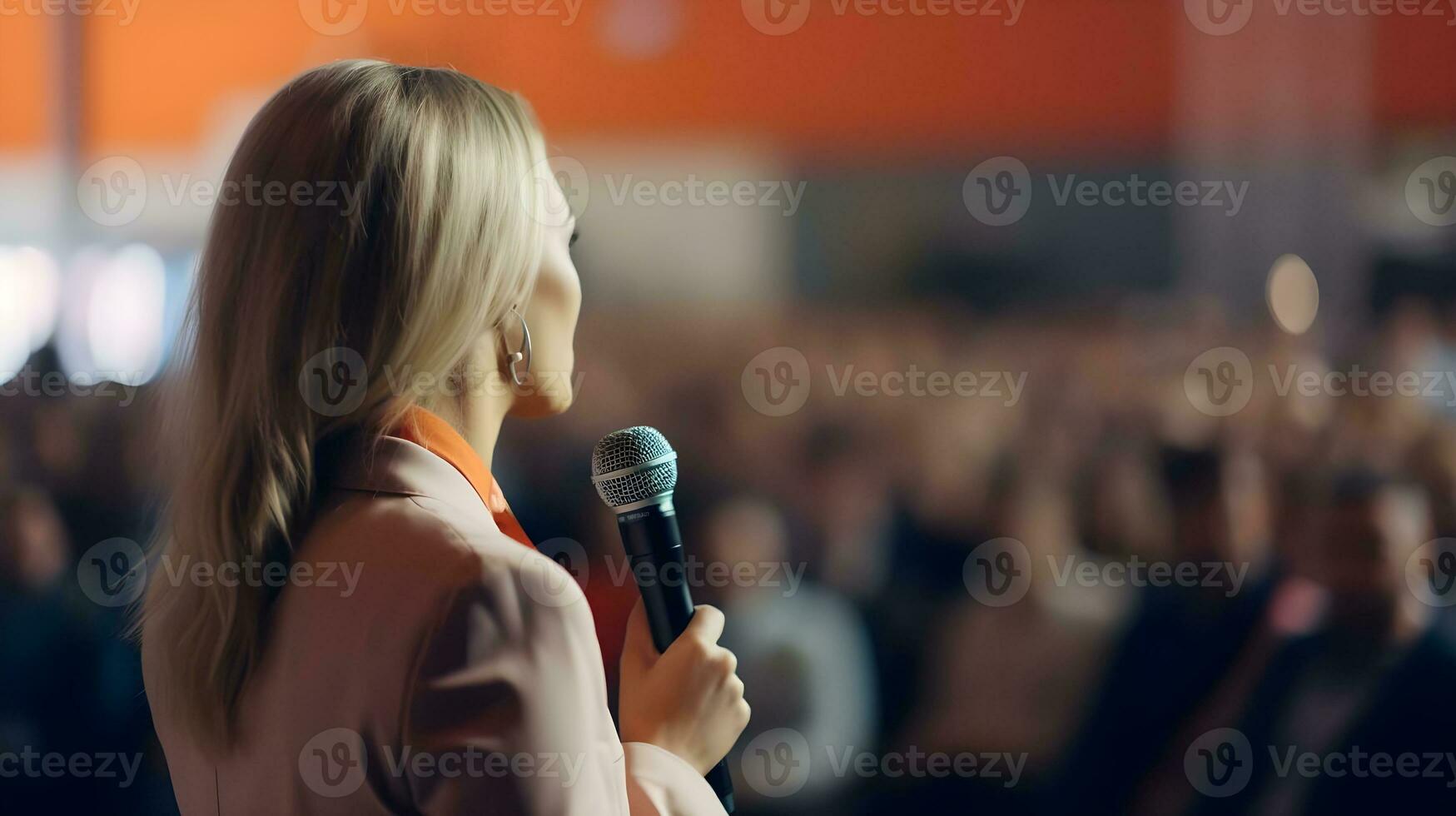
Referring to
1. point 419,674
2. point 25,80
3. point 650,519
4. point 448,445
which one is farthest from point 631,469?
point 25,80

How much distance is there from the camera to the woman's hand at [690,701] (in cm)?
76

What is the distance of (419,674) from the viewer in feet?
1.88

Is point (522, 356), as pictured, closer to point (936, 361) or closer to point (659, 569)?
point (659, 569)

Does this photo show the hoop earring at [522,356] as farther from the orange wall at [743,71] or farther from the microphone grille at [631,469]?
the orange wall at [743,71]

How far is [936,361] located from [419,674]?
2121mm

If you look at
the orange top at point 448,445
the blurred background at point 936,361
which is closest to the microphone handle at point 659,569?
the orange top at point 448,445

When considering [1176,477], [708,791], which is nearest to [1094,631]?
[1176,477]

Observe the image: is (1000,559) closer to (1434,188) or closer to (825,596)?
(825,596)

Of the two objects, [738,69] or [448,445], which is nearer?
[448,445]

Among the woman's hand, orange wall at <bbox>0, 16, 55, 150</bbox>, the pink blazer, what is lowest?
the woman's hand

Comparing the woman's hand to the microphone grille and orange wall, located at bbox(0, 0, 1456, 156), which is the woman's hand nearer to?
the microphone grille

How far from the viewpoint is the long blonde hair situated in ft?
2.09

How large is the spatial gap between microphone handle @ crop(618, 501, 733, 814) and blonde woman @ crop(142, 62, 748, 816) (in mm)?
98

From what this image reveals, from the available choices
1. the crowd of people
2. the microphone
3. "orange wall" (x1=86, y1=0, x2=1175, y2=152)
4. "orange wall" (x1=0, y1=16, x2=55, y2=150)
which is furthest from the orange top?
"orange wall" (x1=0, y1=16, x2=55, y2=150)
